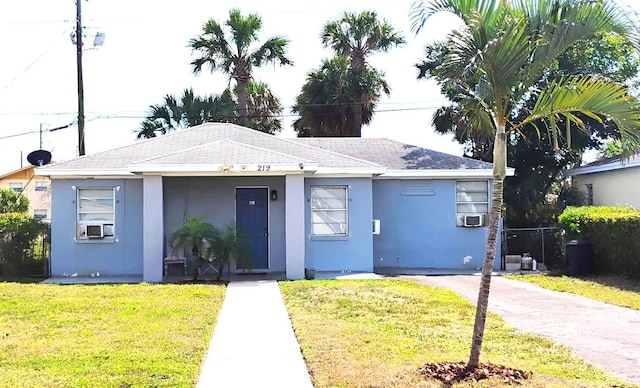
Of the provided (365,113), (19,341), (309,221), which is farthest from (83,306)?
(365,113)

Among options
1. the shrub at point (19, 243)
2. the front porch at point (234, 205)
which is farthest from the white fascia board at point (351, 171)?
the shrub at point (19, 243)

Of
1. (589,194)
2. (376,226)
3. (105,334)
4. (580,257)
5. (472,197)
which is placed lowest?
(105,334)

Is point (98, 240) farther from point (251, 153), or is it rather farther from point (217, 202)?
point (251, 153)

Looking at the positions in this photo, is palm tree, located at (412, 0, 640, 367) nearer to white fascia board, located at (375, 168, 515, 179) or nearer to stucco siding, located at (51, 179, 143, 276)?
white fascia board, located at (375, 168, 515, 179)

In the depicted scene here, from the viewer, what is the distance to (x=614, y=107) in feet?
23.1

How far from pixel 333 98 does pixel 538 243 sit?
1236 centimetres

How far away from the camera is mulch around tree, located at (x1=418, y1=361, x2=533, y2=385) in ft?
22.2

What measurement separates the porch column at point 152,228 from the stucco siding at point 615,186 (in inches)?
539

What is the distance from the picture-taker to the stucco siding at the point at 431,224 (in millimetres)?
19000

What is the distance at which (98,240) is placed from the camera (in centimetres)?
1719

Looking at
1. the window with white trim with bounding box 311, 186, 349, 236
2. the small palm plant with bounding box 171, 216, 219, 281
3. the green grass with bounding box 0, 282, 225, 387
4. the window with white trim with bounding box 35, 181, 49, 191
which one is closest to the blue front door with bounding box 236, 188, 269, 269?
the window with white trim with bounding box 311, 186, 349, 236

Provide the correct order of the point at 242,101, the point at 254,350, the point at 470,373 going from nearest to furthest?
the point at 470,373
the point at 254,350
the point at 242,101

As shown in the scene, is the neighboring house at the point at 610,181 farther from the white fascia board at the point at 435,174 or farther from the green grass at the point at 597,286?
the green grass at the point at 597,286

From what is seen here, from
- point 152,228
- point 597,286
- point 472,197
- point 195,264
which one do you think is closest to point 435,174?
point 472,197
